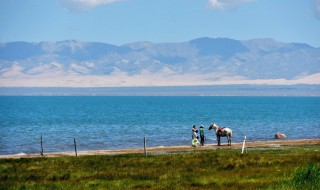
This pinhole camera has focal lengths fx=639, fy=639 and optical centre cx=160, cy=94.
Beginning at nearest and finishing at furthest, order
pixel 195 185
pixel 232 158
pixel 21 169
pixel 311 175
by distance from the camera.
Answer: pixel 311 175 → pixel 195 185 → pixel 21 169 → pixel 232 158

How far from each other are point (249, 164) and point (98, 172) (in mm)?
8344

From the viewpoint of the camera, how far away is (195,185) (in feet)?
91.1

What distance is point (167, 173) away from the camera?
31766 millimetres

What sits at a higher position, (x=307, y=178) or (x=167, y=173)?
(x=307, y=178)

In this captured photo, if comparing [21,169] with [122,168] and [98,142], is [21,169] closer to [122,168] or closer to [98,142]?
[122,168]

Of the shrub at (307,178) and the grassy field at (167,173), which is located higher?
the shrub at (307,178)

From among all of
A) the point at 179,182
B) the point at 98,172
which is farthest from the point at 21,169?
the point at 179,182

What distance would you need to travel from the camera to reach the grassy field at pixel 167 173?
89.3 ft

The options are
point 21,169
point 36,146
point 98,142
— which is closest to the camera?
point 21,169

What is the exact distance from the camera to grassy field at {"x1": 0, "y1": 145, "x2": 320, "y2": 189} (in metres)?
27.2

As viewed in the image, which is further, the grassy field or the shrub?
the grassy field

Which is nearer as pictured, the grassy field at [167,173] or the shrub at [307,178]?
the shrub at [307,178]

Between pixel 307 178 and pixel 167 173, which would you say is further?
pixel 167 173

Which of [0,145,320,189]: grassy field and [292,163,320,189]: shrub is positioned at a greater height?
[292,163,320,189]: shrub
